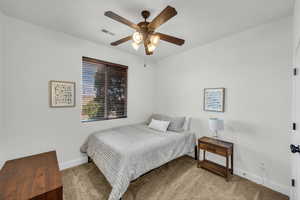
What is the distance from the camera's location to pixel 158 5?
1.70m

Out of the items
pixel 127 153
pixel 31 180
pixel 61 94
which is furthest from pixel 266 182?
pixel 61 94

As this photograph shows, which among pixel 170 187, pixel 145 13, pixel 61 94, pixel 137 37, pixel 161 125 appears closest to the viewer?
pixel 137 37

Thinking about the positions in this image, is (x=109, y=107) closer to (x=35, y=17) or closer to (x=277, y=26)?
(x=35, y=17)

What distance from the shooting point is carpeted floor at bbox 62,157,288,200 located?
1.83 meters

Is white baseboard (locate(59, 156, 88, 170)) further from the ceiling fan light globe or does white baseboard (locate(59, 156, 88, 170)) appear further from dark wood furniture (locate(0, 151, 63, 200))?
the ceiling fan light globe

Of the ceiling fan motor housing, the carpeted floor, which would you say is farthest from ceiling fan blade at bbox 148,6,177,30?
the carpeted floor

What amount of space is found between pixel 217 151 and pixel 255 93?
3.98ft

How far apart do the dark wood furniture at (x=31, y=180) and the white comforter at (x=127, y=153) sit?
606mm

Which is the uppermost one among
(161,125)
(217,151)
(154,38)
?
(154,38)

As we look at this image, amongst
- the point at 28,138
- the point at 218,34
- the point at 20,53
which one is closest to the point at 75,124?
the point at 28,138

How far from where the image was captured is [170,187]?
80.2 inches

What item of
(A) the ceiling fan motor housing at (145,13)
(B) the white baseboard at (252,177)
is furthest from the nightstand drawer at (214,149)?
(A) the ceiling fan motor housing at (145,13)

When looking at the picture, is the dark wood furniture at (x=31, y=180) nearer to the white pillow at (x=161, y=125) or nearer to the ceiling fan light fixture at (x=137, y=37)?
the ceiling fan light fixture at (x=137, y=37)

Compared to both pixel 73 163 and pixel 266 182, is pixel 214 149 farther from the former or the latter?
pixel 73 163
